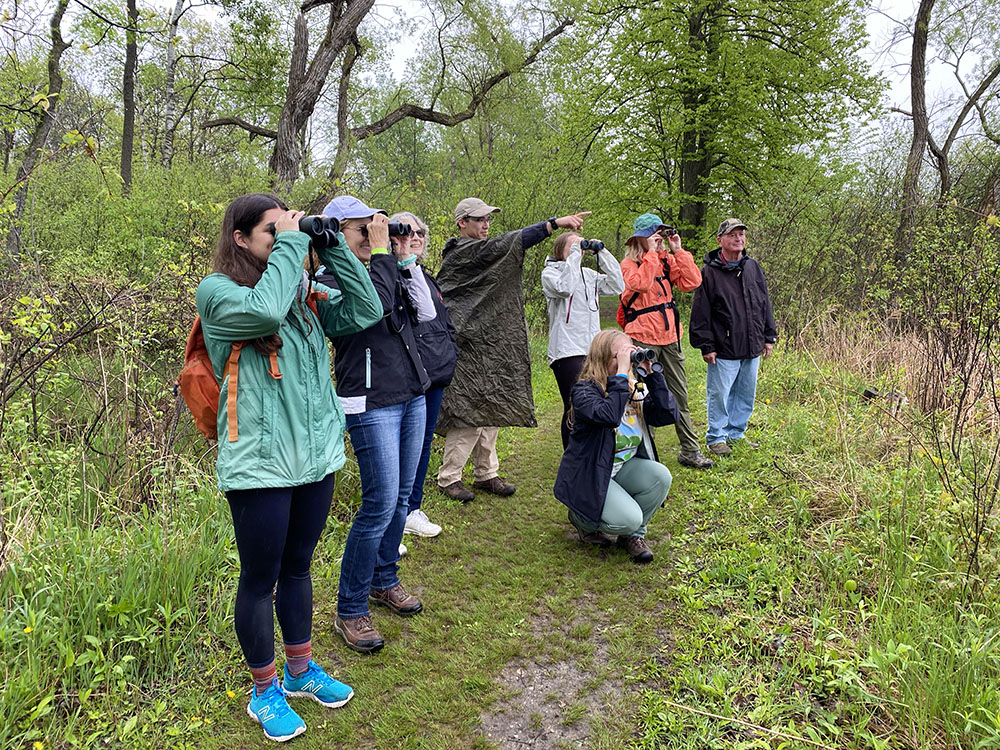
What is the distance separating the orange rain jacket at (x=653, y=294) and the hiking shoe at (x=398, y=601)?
2.90 metres

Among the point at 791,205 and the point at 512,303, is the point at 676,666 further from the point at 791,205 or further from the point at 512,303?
the point at 791,205

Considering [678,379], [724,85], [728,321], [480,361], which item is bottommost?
[678,379]

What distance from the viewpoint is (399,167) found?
26.0m

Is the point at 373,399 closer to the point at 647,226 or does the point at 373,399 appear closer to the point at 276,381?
the point at 276,381

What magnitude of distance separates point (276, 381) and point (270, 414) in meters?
0.12

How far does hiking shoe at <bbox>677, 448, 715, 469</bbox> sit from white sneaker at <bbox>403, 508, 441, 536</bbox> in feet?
7.60

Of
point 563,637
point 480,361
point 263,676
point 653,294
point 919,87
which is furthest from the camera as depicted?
point 919,87

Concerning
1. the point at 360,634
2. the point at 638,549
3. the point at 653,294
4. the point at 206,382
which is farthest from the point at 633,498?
the point at 206,382

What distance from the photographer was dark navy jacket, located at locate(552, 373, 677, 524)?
340 centimetres

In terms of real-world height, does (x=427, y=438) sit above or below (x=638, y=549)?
above

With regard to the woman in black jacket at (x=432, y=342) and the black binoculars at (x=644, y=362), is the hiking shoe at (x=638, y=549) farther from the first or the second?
the woman in black jacket at (x=432, y=342)

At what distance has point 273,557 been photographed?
2.05 m

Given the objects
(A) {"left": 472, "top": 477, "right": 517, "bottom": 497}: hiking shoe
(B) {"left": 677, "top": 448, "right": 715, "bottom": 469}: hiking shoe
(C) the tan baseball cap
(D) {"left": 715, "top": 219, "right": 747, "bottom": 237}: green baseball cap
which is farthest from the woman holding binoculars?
(D) {"left": 715, "top": 219, "right": 747, "bottom": 237}: green baseball cap

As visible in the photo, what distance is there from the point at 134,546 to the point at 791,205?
886 cm
